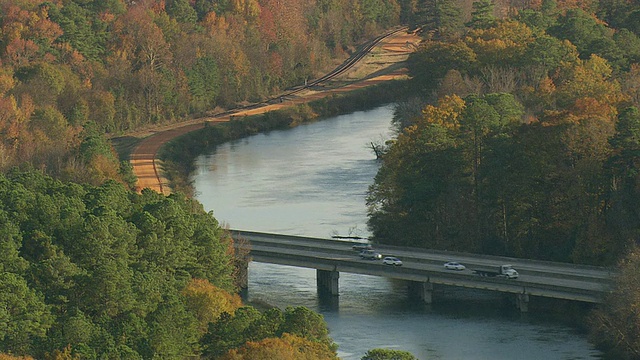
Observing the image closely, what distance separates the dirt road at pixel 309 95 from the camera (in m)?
111

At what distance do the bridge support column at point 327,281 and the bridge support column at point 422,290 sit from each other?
3.94 metres

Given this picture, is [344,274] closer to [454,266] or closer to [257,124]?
[454,266]

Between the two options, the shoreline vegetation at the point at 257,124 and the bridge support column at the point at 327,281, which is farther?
the shoreline vegetation at the point at 257,124

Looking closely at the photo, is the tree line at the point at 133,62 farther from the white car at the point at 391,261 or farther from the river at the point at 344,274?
the white car at the point at 391,261

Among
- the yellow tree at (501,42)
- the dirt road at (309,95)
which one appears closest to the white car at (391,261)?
the dirt road at (309,95)

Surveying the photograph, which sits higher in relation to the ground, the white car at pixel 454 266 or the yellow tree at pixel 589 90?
the yellow tree at pixel 589 90

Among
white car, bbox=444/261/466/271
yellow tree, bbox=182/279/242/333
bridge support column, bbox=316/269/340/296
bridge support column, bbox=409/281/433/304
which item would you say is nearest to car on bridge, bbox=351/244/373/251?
bridge support column, bbox=316/269/340/296

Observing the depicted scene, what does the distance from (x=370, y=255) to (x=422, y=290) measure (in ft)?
13.2

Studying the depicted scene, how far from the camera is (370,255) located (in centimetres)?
7862

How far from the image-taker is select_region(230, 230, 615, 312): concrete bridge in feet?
235

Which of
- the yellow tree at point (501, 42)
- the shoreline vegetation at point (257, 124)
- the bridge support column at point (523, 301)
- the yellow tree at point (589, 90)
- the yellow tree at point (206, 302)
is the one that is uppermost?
the yellow tree at point (501, 42)

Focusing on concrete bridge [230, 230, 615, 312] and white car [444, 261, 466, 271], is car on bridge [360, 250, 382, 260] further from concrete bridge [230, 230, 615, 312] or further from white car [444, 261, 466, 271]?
white car [444, 261, 466, 271]

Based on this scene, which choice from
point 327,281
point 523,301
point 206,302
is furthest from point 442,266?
point 206,302

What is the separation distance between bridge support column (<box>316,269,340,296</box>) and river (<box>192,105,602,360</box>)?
57 centimetres
